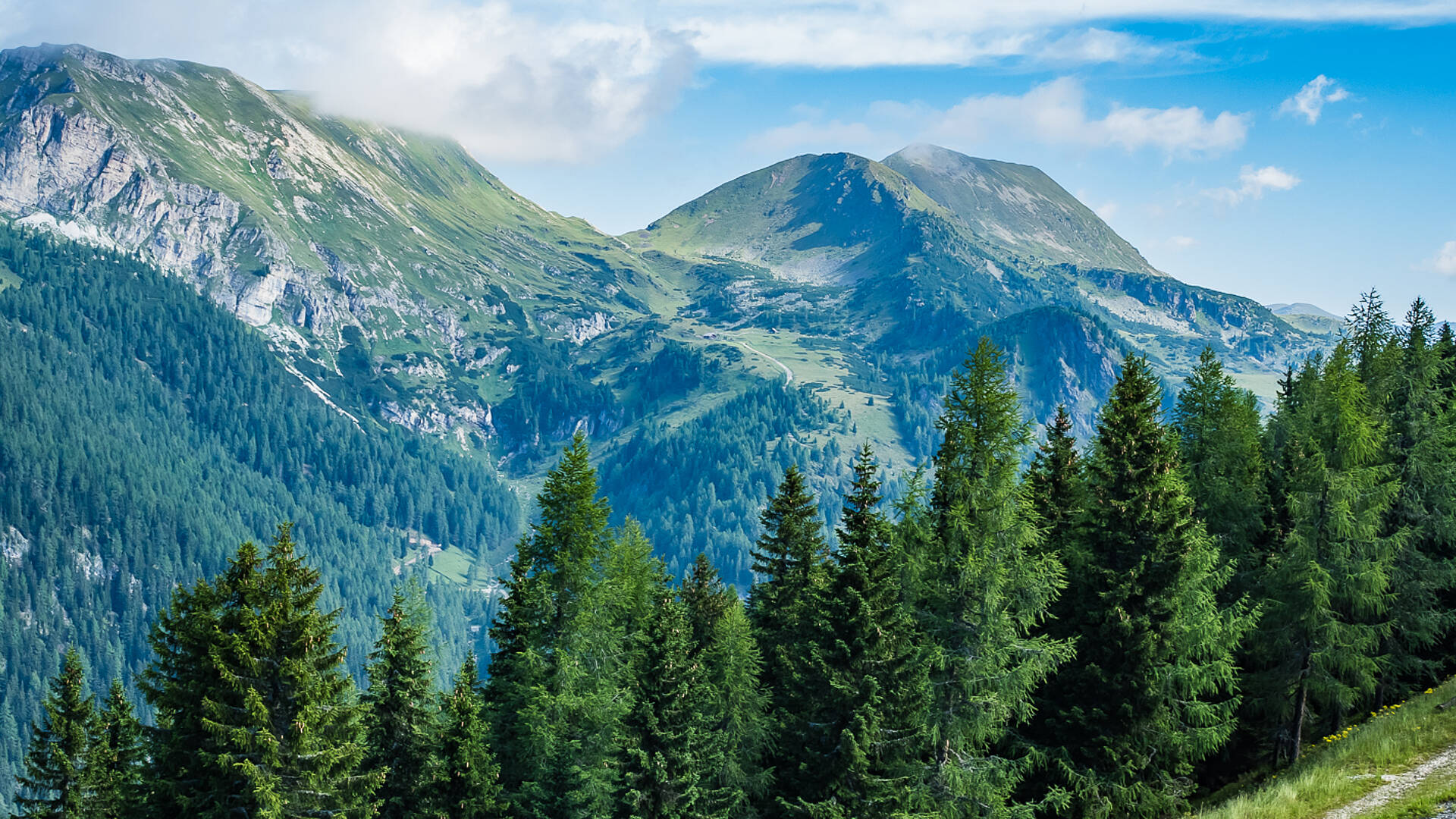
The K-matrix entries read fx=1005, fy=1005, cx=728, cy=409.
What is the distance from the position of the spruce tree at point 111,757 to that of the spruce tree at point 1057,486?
141ft

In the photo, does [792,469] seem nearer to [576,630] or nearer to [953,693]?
[576,630]

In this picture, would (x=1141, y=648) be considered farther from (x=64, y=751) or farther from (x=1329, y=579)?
(x=64, y=751)

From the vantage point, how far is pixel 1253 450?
46.3 metres

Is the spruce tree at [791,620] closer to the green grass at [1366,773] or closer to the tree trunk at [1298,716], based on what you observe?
the green grass at [1366,773]

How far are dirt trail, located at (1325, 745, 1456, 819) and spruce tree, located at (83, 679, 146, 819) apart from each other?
49.5 m

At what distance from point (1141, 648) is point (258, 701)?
29212 millimetres

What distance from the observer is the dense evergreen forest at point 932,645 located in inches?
1332

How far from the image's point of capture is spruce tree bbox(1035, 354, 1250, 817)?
34500mm

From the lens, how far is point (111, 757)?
54000mm

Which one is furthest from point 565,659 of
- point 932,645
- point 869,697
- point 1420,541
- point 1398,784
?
point 1420,541

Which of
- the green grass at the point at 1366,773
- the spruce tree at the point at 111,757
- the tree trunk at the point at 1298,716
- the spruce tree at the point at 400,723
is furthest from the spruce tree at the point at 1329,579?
the spruce tree at the point at 111,757

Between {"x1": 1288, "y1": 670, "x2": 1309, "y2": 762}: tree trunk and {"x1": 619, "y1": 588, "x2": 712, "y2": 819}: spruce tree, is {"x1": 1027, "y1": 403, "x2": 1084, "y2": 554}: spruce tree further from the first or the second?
{"x1": 619, "y1": 588, "x2": 712, "y2": 819}: spruce tree

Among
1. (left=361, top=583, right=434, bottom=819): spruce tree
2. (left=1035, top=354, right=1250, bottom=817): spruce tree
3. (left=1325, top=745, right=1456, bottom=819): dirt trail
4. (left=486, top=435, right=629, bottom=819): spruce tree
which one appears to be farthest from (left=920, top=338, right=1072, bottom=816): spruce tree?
(left=361, top=583, right=434, bottom=819): spruce tree

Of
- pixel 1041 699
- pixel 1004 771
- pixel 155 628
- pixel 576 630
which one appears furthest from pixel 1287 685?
pixel 155 628
